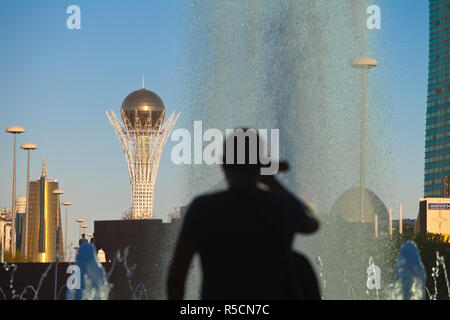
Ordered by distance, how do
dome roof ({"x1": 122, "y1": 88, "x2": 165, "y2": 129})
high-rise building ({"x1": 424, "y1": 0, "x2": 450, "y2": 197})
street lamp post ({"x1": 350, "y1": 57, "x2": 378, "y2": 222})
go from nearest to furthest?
street lamp post ({"x1": 350, "y1": 57, "x2": 378, "y2": 222}) → high-rise building ({"x1": 424, "y1": 0, "x2": 450, "y2": 197}) → dome roof ({"x1": 122, "y1": 88, "x2": 165, "y2": 129})

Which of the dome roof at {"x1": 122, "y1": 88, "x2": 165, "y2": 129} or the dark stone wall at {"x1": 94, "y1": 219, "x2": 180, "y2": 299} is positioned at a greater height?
the dome roof at {"x1": 122, "y1": 88, "x2": 165, "y2": 129}

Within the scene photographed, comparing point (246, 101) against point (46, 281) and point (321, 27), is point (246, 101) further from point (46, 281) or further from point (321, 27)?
point (46, 281)

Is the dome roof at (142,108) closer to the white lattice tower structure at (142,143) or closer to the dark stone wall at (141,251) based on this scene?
the white lattice tower structure at (142,143)

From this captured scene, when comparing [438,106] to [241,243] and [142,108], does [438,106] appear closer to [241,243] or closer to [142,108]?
[142,108]

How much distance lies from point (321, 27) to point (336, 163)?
3244 mm

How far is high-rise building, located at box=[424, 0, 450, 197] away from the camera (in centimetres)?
16300

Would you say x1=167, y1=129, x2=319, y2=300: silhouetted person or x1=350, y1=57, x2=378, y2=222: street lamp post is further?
x1=350, y1=57, x2=378, y2=222: street lamp post

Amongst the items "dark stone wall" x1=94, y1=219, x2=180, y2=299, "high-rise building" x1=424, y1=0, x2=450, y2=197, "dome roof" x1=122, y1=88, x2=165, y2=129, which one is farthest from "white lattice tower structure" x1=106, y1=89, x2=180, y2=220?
"dark stone wall" x1=94, y1=219, x2=180, y2=299

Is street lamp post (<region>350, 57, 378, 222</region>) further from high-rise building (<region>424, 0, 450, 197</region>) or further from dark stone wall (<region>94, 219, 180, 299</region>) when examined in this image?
high-rise building (<region>424, 0, 450, 197</region>)

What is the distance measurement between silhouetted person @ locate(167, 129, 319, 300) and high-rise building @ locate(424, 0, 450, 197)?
524 feet

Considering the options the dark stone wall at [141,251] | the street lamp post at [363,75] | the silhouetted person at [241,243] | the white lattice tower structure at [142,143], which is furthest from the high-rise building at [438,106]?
the silhouetted person at [241,243]

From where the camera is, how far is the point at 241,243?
464 cm
